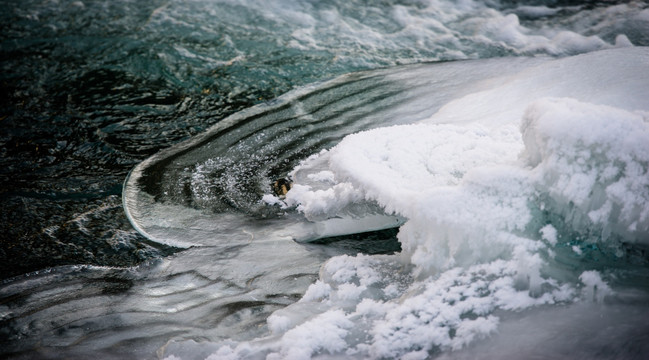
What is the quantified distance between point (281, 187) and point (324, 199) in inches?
16.4

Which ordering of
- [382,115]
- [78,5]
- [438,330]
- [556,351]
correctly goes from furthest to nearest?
[78,5] < [382,115] < [438,330] < [556,351]

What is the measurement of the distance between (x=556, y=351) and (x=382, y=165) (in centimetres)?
117

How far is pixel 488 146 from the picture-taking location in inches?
97.0

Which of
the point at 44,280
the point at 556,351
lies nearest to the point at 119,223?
the point at 44,280

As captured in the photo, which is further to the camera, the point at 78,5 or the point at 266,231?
the point at 78,5

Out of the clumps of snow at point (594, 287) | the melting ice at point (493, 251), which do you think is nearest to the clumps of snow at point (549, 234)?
the melting ice at point (493, 251)

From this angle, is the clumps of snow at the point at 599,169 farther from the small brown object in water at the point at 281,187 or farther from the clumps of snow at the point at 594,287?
the small brown object in water at the point at 281,187

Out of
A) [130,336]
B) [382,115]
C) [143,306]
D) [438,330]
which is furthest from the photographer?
[382,115]

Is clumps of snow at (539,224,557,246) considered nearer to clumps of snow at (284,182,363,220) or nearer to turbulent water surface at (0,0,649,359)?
turbulent water surface at (0,0,649,359)

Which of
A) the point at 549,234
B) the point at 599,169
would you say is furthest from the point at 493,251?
the point at 599,169

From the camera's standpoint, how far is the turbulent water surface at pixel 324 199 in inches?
65.9

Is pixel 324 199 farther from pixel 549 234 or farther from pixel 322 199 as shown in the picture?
pixel 549 234

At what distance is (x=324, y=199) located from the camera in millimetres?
2453

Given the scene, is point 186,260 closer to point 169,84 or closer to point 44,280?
point 44,280
